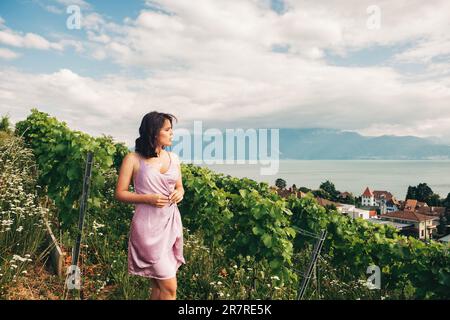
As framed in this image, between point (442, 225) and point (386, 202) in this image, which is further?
point (386, 202)

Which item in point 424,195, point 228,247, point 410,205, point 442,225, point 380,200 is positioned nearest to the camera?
point 228,247

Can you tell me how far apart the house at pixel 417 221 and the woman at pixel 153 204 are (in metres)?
59.9

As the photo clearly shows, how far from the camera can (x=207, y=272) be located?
5.81m

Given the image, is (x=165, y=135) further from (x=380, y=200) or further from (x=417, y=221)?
(x=380, y=200)

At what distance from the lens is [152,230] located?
3520 mm

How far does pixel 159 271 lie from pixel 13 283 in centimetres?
231

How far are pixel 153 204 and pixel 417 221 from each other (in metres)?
65.5

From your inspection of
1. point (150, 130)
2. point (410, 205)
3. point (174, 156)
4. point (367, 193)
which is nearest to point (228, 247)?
point (174, 156)

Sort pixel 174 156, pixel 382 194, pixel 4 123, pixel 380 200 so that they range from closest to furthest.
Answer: pixel 174 156
pixel 4 123
pixel 380 200
pixel 382 194

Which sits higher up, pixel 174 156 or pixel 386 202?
pixel 174 156

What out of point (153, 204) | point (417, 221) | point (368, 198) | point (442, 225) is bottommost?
point (442, 225)

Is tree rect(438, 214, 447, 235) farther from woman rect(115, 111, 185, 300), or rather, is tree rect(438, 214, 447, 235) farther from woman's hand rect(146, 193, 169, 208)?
woman's hand rect(146, 193, 169, 208)

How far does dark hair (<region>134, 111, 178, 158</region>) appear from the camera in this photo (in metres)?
3.46
